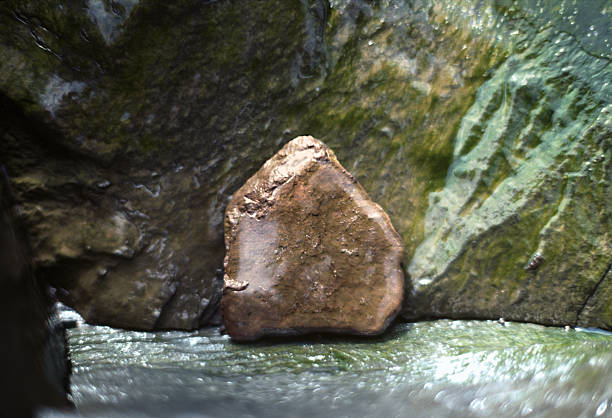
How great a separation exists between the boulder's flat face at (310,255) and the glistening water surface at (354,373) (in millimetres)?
173

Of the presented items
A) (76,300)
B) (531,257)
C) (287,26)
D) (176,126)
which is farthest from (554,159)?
(76,300)

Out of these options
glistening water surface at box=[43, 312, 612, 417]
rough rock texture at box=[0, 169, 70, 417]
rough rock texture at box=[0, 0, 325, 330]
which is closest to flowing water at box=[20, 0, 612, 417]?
glistening water surface at box=[43, 312, 612, 417]

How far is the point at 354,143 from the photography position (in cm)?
231

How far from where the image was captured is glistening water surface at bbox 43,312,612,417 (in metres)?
1.66

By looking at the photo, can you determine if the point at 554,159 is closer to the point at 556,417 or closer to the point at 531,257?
the point at 531,257

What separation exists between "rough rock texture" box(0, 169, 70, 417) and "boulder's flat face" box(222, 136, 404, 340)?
714 millimetres

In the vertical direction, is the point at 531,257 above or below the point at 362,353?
above

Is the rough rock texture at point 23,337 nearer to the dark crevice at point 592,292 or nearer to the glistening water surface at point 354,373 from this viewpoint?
the glistening water surface at point 354,373

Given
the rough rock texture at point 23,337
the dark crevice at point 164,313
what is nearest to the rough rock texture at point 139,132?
the dark crevice at point 164,313

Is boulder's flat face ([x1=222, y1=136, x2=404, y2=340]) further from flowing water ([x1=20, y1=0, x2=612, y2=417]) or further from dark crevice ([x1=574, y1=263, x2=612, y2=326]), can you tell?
dark crevice ([x1=574, y1=263, x2=612, y2=326])

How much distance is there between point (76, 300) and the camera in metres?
2.19

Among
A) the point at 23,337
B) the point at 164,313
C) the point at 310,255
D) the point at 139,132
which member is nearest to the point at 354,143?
the point at 310,255

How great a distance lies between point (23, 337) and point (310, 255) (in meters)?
1.12

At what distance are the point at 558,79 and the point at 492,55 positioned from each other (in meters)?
0.32
